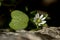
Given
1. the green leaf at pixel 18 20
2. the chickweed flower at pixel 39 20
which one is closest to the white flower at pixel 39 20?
the chickweed flower at pixel 39 20

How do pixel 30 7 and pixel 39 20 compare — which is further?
pixel 30 7

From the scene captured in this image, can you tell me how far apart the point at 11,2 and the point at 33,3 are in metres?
0.27

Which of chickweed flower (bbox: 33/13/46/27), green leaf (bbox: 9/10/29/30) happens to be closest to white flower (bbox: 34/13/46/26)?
chickweed flower (bbox: 33/13/46/27)

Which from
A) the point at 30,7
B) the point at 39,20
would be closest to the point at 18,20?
the point at 39,20

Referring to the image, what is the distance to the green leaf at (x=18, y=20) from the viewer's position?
158cm

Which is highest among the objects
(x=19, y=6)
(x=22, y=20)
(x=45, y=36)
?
(x=19, y=6)

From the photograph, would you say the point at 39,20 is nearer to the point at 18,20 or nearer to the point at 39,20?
the point at 39,20

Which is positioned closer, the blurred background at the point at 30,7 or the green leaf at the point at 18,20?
the green leaf at the point at 18,20

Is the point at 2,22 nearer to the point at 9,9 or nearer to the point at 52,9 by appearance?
the point at 9,9

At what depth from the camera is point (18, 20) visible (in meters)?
1.62

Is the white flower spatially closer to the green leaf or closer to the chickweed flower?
the chickweed flower

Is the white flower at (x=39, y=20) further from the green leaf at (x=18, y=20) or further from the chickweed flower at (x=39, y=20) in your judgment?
the green leaf at (x=18, y=20)

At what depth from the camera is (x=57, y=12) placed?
6.56ft

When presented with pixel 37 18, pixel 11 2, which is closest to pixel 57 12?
pixel 37 18
